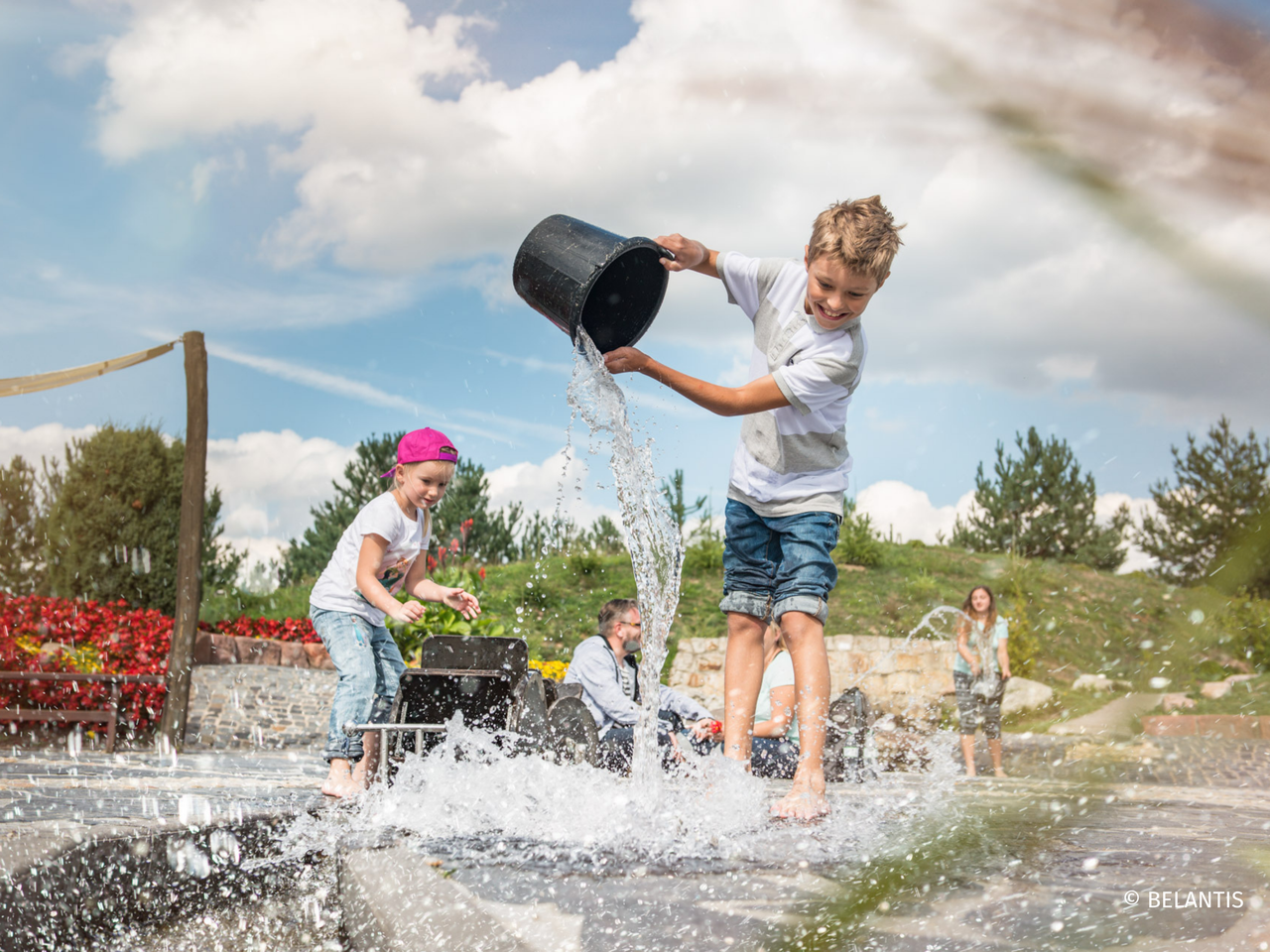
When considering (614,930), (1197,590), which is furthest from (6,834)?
(1197,590)

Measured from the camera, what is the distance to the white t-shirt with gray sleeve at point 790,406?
2256 millimetres

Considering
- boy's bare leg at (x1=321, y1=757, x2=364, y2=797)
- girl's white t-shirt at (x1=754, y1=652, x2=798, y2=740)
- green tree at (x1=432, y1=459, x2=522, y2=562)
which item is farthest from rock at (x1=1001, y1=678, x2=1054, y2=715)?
green tree at (x1=432, y1=459, x2=522, y2=562)

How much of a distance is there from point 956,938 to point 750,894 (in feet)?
0.98

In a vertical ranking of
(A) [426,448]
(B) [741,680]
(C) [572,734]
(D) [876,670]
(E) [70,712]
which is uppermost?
(A) [426,448]

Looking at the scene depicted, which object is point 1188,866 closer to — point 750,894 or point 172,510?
point 750,894

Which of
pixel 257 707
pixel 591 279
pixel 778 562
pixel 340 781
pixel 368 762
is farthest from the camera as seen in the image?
pixel 257 707

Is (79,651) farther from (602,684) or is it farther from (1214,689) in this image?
(1214,689)

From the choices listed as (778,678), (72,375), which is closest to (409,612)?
(778,678)

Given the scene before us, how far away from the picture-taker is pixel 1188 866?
64 cm

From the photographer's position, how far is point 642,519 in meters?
2.55

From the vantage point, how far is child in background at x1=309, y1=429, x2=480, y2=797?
337 cm

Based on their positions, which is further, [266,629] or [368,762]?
[266,629]

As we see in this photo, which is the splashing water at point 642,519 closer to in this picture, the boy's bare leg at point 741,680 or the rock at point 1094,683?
the boy's bare leg at point 741,680

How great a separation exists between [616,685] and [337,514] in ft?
57.7
